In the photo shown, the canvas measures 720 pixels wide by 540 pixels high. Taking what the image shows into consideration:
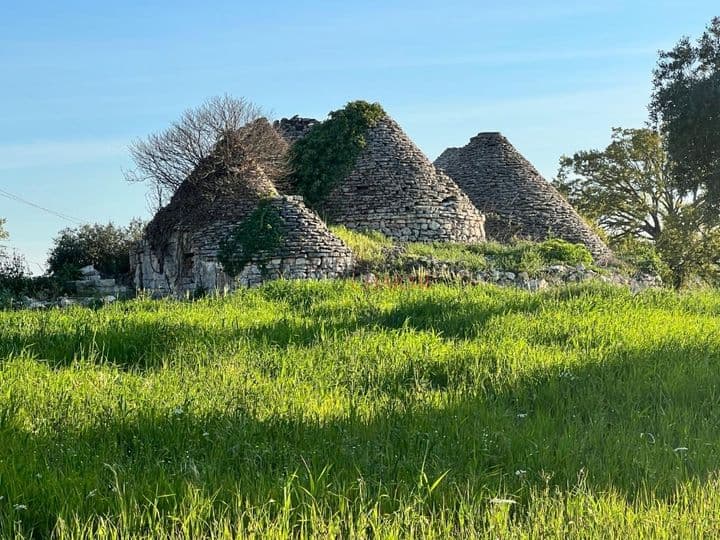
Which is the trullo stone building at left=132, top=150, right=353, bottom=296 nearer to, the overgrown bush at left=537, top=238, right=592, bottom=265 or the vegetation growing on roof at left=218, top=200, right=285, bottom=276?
the vegetation growing on roof at left=218, top=200, right=285, bottom=276

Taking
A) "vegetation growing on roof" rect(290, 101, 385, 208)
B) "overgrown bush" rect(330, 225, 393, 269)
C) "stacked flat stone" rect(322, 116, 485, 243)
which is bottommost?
"overgrown bush" rect(330, 225, 393, 269)

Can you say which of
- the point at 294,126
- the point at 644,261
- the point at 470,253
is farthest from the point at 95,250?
the point at 644,261

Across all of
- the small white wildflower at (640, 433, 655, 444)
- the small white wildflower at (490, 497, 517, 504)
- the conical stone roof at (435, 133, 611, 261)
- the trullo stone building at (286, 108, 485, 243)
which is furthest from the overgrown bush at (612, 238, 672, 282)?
the small white wildflower at (490, 497, 517, 504)

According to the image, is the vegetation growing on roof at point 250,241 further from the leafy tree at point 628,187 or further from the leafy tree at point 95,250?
the leafy tree at point 628,187

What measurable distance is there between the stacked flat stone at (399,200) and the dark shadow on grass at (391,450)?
52.2ft

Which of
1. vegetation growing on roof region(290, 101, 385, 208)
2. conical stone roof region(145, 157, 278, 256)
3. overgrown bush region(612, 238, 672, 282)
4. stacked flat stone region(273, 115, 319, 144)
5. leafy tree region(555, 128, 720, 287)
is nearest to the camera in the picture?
conical stone roof region(145, 157, 278, 256)

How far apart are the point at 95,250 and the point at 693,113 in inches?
766

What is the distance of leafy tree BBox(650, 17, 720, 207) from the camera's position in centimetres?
2234

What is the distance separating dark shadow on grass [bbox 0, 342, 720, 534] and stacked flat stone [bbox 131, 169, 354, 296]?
1174 centimetres

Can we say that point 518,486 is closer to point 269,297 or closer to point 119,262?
point 269,297

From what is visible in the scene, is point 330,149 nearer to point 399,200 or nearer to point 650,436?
point 399,200

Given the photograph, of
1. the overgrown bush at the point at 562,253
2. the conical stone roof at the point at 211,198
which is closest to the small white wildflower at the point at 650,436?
the conical stone roof at the point at 211,198

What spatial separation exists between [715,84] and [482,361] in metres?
19.5

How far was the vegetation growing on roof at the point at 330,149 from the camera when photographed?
2184 centimetres
